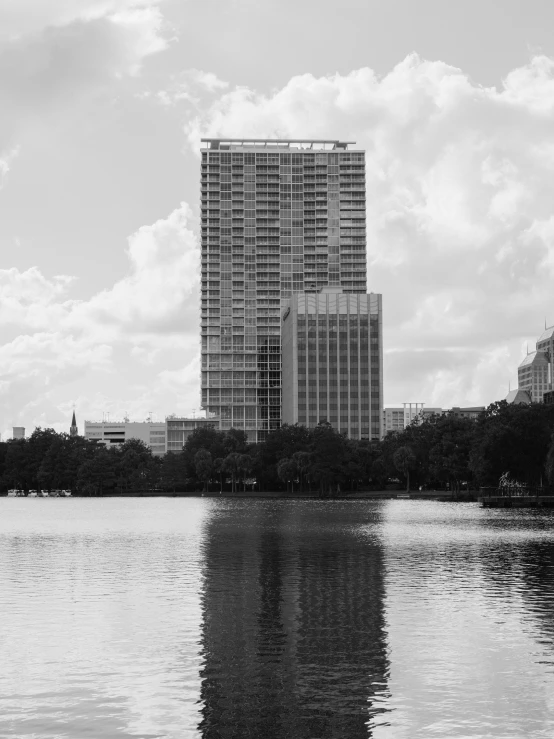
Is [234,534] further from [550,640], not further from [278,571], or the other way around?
[550,640]

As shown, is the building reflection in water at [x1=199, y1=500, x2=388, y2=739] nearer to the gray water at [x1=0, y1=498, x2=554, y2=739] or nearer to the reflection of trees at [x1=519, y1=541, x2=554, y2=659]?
the gray water at [x1=0, y1=498, x2=554, y2=739]

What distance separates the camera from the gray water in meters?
23.4

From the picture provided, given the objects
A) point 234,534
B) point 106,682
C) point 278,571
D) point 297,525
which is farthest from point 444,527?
point 106,682

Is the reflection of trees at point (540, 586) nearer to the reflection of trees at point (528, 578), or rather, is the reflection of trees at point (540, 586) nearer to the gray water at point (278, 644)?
the reflection of trees at point (528, 578)

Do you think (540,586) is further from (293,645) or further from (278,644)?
(278,644)

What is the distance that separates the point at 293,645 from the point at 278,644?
52 cm

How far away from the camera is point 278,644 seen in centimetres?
3212

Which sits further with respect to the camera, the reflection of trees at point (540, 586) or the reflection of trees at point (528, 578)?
the reflection of trees at point (528, 578)

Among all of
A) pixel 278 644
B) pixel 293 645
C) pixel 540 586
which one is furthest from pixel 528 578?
pixel 278 644

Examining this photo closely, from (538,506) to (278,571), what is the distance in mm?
92678

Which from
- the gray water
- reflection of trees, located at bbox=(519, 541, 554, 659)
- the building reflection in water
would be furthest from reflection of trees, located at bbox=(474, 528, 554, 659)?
the building reflection in water

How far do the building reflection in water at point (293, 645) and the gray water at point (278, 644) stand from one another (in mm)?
81

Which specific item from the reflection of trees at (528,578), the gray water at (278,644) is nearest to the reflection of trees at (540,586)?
the reflection of trees at (528,578)

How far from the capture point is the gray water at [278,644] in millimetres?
23422
